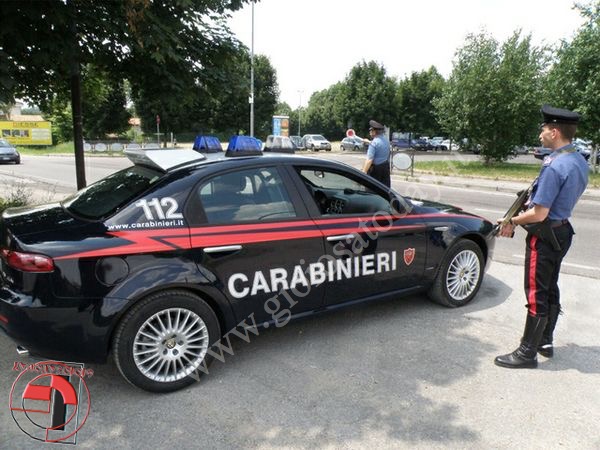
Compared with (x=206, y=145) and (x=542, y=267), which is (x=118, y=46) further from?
(x=542, y=267)

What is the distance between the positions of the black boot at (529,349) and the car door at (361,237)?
1.00 m

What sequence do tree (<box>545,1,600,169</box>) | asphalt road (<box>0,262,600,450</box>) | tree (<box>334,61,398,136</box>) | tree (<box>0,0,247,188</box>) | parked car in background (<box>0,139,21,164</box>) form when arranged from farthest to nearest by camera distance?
tree (<box>334,61,398,136</box>) → parked car in background (<box>0,139,21,164</box>) → tree (<box>545,1,600,169</box>) → tree (<box>0,0,247,188</box>) → asphalt road (<box>0,262,600,450</box>)

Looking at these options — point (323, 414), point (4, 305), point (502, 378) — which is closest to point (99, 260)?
point (4, 305)

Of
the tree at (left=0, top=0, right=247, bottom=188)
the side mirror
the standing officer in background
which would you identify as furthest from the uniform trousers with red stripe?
the standing officer in background

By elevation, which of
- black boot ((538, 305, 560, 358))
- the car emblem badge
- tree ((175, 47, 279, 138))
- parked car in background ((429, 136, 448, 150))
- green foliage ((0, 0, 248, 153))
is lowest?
black boot ((538, 305, 560, 358))

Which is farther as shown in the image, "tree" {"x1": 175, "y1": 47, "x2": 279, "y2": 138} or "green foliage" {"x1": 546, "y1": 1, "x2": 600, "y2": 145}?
"tree" {"x1": 175, "y1": 47, "x2": 279, "y2": 138}

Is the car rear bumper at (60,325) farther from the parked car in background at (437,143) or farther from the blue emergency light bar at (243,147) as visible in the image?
the parked car in background at (437,143)

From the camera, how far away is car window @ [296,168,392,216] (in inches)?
154

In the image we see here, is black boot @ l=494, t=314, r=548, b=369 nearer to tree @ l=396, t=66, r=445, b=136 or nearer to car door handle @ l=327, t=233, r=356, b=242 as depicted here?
car door handle @ l=327, t=233, r=356, b=242

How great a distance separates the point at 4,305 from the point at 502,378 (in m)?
3.21

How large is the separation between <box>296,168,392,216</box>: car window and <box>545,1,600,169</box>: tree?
16.1 meters

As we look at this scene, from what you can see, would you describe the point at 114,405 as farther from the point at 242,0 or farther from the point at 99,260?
the point at 242,0

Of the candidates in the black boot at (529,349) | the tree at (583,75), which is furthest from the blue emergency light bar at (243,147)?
Answer: the tree at (583,75)

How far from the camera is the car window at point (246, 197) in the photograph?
321 cm
